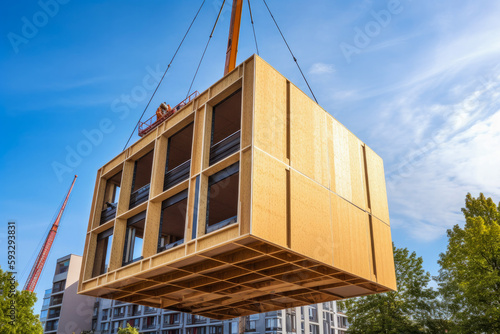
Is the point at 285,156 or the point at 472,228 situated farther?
the point at 472,228

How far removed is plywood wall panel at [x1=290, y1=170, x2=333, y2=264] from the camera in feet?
49.8

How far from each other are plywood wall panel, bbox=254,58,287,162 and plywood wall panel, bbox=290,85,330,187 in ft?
1.58

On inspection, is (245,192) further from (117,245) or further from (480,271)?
Answer: (480,271)

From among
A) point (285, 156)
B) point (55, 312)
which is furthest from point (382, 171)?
point (55, 312)

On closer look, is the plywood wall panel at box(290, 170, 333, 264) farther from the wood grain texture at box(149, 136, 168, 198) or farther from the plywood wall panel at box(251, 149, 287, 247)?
the wood grain texture at box(149, 136, 168, 198)

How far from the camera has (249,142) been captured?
592 inches

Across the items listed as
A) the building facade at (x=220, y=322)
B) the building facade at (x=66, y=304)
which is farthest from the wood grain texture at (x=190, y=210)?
the building facade at (x=66, y=304)

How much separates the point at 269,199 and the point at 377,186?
30.4ft

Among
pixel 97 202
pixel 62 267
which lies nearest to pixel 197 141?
pixel 97 202

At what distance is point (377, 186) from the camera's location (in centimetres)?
2166

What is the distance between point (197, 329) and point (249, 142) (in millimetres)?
64558

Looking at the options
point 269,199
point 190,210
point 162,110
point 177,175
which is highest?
point 162,110

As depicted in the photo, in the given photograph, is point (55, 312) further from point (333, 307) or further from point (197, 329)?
point (333, 307)

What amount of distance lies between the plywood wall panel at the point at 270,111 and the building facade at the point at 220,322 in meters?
45.2
